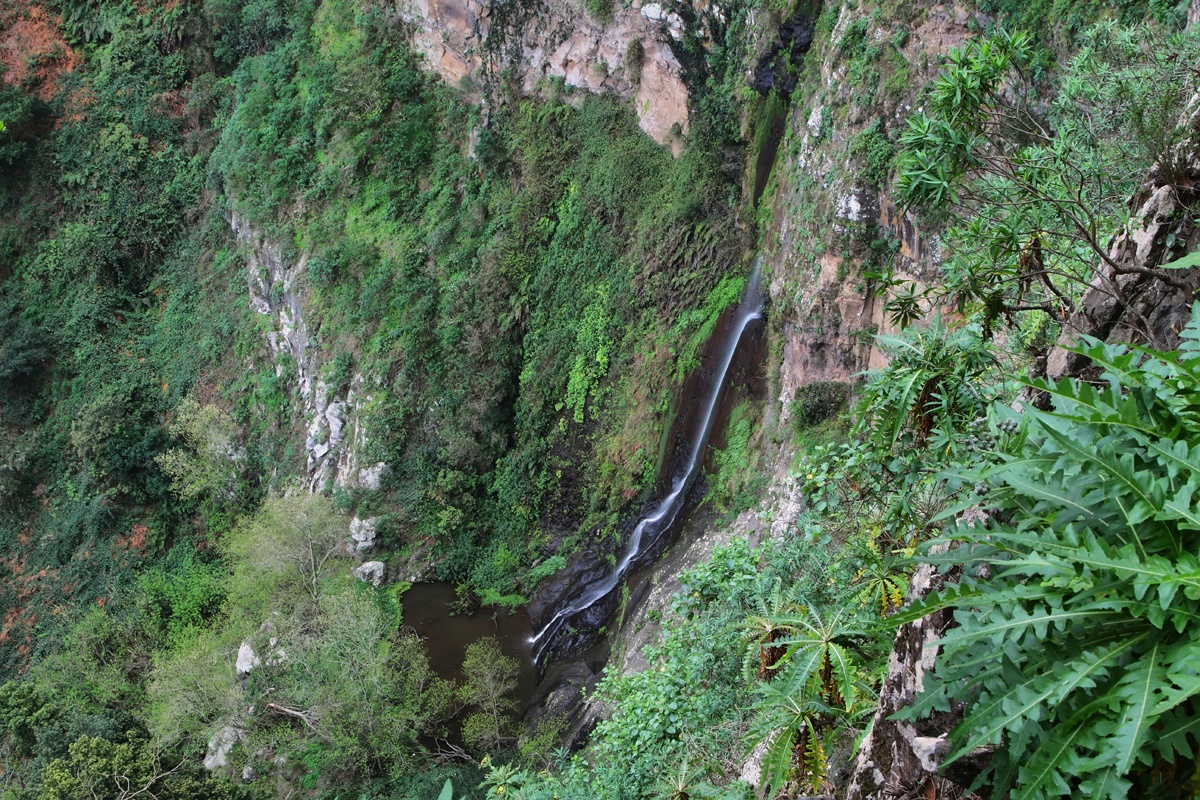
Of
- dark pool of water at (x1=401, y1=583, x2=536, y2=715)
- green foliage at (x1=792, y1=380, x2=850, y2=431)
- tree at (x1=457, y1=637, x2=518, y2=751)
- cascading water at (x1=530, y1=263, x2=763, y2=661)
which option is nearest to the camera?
green foliage at (x1=792, y1=380, x2=850, y2=431)

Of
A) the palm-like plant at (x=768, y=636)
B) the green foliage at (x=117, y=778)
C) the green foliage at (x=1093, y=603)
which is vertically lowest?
the green foliage at (x=117, y=778)

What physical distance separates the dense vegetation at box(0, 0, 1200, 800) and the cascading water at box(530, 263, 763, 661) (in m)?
0.40

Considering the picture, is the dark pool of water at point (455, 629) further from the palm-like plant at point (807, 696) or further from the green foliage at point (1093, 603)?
the green foliage at point (1093, 603)

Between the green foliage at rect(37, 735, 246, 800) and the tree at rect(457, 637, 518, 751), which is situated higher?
the tree at rect(457, 637, 518, 751)

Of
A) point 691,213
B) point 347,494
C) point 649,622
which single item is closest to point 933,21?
point 691,213

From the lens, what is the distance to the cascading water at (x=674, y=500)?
12.9m

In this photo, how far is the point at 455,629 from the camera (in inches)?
563

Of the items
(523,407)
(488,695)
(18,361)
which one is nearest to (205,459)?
(18,361)

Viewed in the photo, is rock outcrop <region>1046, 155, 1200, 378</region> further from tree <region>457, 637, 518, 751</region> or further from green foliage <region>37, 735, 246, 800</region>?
green foliage <region>37, 735, 246, 800</region>

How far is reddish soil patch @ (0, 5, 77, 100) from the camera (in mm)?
Answer: 20531

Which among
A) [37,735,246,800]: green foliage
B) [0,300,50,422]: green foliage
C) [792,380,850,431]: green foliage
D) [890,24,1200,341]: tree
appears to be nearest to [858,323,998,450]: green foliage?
[890,24,1200,341]: tree

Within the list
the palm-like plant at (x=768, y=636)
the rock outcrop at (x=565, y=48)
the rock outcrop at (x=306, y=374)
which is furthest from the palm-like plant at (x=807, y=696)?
the rock outcrop at (x=306, y=374)

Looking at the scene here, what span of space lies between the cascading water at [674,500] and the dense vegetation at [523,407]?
1.32 ft

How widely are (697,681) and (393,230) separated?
13.9 m
